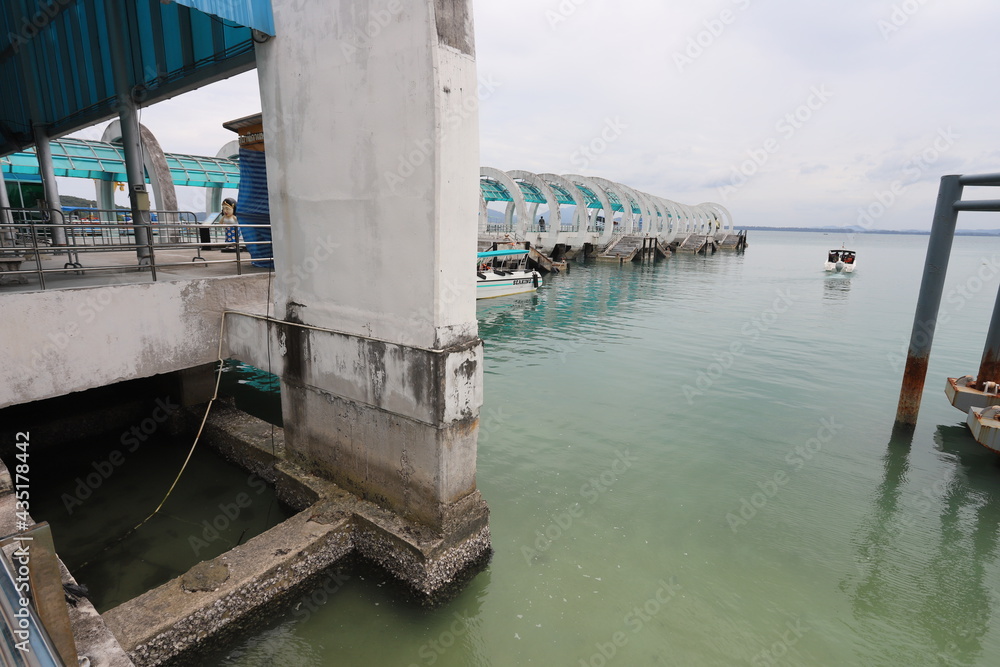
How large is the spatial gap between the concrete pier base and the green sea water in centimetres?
23

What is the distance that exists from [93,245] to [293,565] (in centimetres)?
440

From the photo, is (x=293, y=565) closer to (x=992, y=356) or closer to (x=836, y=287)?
(x=992, y=356)

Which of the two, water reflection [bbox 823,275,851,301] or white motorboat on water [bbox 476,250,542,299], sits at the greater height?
white motorboat on water [bbox 476,250,542,299]

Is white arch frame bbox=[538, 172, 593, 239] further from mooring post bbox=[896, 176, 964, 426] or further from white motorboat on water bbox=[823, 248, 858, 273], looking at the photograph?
mooring post bbox=[896, 176, 964, 426]

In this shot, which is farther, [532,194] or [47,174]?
[532,194]

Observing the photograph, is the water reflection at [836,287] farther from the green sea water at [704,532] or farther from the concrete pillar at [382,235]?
the concrete pillar at [382,235]

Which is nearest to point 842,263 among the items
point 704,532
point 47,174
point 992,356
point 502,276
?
point 502,276

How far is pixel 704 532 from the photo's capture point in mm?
6230

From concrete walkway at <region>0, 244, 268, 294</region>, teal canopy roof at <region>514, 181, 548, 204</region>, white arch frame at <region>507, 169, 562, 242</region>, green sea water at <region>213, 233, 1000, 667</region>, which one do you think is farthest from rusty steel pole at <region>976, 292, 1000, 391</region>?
teal canopy roof at <region>514, 181, 548, 204</region>

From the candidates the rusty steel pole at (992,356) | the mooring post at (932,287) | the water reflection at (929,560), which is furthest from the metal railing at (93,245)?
the rusty steel pole at (992,356)

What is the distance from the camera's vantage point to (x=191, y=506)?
21.2 ft

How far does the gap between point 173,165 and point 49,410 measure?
1979 centimetres

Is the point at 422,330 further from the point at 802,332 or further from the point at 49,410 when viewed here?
the point at 802,332

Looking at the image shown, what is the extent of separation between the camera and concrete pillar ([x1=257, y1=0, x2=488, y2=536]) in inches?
164
